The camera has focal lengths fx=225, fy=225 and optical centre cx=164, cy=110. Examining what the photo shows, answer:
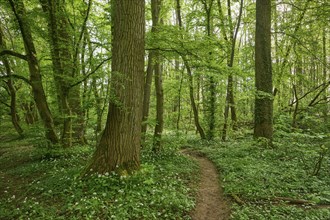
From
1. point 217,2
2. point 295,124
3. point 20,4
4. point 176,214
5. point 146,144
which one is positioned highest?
point 217,2

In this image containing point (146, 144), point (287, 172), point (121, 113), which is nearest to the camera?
point (121, 113)

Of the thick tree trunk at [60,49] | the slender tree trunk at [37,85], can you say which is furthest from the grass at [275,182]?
the slender tree trunk at [37,85]

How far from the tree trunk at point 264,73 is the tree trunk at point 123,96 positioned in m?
5.68

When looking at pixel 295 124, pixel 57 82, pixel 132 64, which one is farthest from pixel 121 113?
pixel 295 124

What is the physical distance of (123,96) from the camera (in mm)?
5473

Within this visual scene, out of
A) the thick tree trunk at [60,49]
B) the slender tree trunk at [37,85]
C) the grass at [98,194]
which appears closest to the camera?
the grass at [98,194]

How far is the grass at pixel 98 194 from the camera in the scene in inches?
162

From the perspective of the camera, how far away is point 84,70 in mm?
7762

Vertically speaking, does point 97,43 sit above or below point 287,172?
above

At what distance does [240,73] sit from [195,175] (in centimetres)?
409

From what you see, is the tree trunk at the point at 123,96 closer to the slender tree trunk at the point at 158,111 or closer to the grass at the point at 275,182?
the grass at the point at 275,182

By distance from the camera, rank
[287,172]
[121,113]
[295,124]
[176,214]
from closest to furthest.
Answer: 1. [176,214]
2. [121,113]
3. [287,172]
4. [295,124]

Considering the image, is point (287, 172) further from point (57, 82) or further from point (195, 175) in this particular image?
point (57, 82)

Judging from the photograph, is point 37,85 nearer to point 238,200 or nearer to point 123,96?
point 123,96
